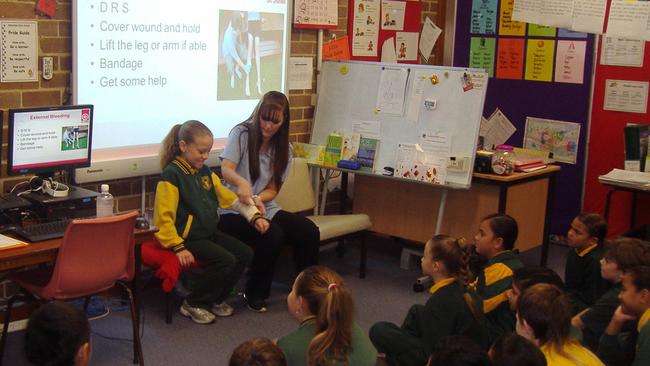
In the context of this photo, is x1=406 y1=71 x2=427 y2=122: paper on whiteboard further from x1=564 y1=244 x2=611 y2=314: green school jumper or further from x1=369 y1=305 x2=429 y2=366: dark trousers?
x1=369 y1=305 x2=429 y2=366: dark trousers

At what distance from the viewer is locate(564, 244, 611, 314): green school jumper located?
3914 mm

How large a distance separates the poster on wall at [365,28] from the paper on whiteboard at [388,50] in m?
0.08

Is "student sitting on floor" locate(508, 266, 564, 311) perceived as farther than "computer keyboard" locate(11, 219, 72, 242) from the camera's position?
No

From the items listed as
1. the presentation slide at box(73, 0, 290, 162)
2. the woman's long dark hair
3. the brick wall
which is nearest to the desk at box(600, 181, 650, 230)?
the woman's long dark hair

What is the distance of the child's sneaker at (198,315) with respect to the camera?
13.7 ft

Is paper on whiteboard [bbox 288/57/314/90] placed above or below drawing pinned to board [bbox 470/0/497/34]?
below

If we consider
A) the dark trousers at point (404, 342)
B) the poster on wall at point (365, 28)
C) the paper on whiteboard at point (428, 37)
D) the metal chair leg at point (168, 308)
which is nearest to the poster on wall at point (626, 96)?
the paper on whiteboard at point (428, 37)

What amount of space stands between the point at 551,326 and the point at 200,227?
2055mm

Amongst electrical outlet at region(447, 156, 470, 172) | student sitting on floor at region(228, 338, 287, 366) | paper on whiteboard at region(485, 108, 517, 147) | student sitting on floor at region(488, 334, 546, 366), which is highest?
paper on whiteboard at region(485, 108, 517, 147)

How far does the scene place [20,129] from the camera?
3.63 meters

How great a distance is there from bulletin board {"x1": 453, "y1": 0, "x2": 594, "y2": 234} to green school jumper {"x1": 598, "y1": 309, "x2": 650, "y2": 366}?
2884 mm

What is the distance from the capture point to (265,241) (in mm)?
4410

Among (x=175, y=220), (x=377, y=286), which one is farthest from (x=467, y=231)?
(x=175, y=220)

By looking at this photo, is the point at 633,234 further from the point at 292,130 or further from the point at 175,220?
the point at 175,220
